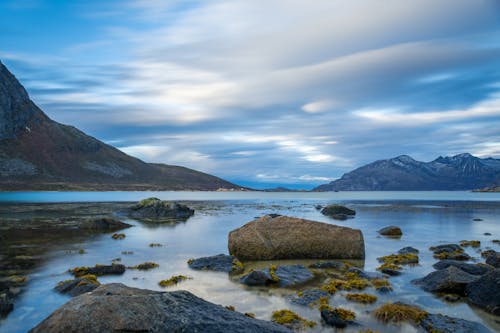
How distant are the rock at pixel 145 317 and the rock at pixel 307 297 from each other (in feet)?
14.7

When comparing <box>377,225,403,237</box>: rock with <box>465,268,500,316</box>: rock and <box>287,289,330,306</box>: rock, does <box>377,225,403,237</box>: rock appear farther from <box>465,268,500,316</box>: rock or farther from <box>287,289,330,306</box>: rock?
<box>287,289,330,306</box>: rock

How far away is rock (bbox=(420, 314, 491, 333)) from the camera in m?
9.72

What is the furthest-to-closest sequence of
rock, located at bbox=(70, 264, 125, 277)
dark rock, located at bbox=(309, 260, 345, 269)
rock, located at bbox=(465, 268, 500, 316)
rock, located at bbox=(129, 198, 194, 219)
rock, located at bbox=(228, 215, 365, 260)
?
rock, located at bbox=(129, 198, 194, 219) → rock, located at bbox=(228, 215, 365, 260) → dark rock, located at bbox=(309, 260, 345, 269) → rock, located at bbox=(70, 264, 125, 277) → rock, located at bbox=(465, 268, 500, 316)

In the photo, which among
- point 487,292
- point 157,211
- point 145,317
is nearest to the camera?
point 145,317

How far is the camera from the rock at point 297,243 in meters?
20.9

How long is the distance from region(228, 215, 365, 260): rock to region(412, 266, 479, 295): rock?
654 cm

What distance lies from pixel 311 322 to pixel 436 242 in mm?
21096

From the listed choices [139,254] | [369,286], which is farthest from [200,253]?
[369,286]

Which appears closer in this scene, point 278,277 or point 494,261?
point 278,277

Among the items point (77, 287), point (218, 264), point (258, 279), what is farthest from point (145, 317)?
point (218, 264)

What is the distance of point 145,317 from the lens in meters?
7.23

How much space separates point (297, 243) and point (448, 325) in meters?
11.3

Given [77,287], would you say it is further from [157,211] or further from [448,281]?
[157,211]

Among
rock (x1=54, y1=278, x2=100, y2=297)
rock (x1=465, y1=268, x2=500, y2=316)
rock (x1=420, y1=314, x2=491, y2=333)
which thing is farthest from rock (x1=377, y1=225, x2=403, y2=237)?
rock (x1=54, y1=278, x2=100, y2=297)
